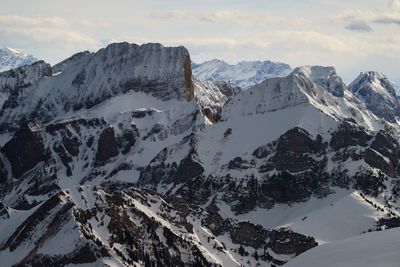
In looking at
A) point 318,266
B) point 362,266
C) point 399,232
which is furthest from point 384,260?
point 399,232

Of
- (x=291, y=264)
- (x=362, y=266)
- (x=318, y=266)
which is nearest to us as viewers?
(x=362, y=266)

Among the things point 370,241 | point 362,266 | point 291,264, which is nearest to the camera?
point 362,266

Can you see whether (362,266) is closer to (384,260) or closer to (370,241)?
(384,260)

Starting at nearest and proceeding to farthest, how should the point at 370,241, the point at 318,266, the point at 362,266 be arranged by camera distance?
the point at 362,266 → the point at 318,266 → the point at 370,241

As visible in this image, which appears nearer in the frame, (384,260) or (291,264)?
(384,260)

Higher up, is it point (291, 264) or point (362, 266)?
point (362, 266)

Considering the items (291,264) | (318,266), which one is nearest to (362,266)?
(318,266)

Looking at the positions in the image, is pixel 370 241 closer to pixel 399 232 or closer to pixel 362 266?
pixel 399 232

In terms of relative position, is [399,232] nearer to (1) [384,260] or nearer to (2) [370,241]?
(2) [370,241]

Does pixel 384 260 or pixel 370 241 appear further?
pixel 370 241

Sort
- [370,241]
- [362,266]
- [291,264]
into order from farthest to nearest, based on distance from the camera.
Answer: [291,264]
[370,241]
[362,266]
